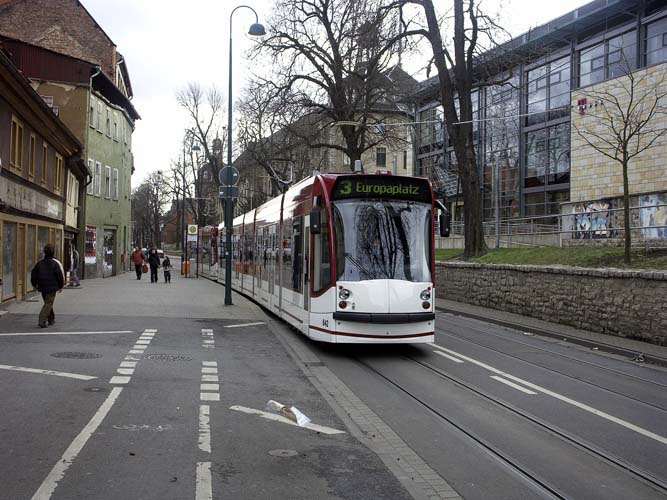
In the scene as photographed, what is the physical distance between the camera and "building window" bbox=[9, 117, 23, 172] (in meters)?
19.5

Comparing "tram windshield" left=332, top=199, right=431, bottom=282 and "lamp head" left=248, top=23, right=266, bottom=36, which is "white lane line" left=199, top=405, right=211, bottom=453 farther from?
"lamp head" left=248, top=23, right=266, bottom=36

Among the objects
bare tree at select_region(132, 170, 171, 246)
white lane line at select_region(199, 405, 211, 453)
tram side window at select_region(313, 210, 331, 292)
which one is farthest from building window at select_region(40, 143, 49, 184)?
bare tree at select_region(132, 170, 171, 246)

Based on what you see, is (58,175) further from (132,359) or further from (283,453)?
(283,453)

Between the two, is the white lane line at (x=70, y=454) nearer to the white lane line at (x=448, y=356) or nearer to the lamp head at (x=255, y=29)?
the white lane line at (x=448, y=356)

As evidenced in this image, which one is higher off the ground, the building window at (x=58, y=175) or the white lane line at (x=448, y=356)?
the building window at (x=58, y=175)

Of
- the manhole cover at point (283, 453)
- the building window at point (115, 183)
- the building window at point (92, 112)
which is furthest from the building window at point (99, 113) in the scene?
the manhole cover at point (283, 453)

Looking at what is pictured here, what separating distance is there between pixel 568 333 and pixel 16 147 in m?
15.0

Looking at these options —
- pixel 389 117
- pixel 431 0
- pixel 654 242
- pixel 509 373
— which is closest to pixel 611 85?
pixel 389 117

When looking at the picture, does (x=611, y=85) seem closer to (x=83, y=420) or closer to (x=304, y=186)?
(x=304, y=186)

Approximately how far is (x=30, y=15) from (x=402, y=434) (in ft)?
138

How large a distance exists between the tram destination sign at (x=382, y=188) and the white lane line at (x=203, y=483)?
7375 millimetres

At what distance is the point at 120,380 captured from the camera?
30.6 ft

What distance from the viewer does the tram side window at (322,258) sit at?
484 inches

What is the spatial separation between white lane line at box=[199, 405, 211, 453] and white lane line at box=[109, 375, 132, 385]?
171 centimetres
